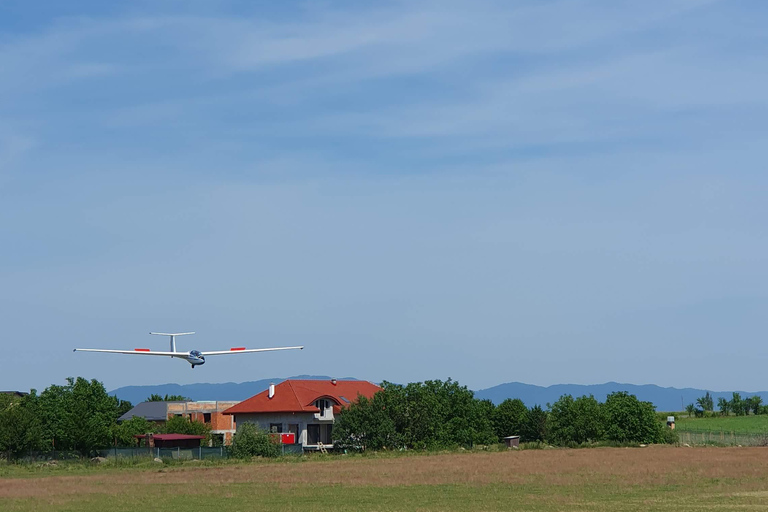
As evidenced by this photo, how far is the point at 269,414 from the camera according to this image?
101 metres

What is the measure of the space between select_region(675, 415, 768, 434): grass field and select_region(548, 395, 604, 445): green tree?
39.8 m

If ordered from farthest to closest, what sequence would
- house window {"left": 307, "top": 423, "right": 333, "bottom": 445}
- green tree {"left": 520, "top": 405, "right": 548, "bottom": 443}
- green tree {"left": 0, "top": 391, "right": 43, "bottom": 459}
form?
green tree {"left": 520, "top": 405, "right": 548, "bottom": 443} < house window {"left": 307, "top": 423, "right": 333, "bottom": 445} < green tree {"left": 0, "top": 391, "right": 43, "bottom": 459}

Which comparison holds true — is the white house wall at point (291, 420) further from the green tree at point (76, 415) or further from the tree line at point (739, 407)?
the tree line at point (739, 407)

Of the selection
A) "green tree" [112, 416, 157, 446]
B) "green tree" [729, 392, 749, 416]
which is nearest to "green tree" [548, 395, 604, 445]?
"green tree" [112, 416, 157, 446]

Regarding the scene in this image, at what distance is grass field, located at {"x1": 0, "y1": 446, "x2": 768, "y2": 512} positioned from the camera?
34438 mm

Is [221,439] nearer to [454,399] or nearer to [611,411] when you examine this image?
[454,399]

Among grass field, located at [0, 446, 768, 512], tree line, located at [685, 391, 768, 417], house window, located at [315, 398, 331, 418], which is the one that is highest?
house window, located at [315, 398, 331, 418]

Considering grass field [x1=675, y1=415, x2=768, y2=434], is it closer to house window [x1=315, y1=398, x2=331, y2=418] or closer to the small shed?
house window [x1=315, y1=398, x2=331, y2=418]

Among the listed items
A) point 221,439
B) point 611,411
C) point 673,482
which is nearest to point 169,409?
point 221,439

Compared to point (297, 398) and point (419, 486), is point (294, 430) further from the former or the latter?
point (419, 486)

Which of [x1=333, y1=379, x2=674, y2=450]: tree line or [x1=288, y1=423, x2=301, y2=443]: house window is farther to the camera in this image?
[x1=288, y1=423, x2=301, y2=443]: house window

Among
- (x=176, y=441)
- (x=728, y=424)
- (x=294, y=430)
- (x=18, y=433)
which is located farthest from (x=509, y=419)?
(x=728, y=424)

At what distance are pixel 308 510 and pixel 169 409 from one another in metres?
90.7

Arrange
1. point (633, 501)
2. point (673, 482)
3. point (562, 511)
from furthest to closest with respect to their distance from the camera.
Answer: point (673, 482) < point (633, 501) < point (562, 511)
